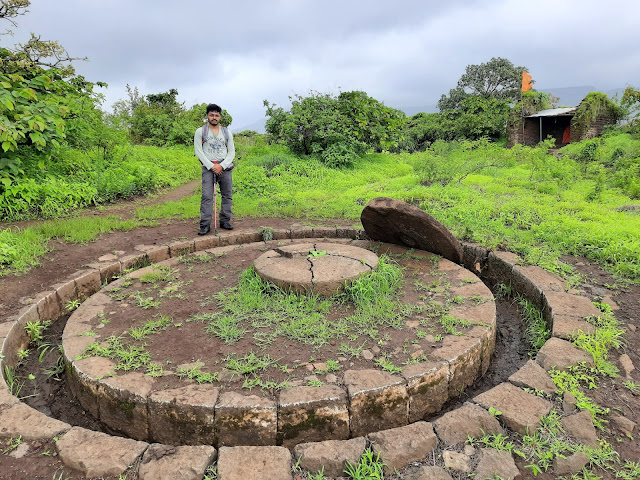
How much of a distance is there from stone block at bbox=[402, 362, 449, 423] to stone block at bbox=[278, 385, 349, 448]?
0.44 metres

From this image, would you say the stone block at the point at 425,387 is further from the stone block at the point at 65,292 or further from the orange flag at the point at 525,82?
the orange flag at the point at 525,82

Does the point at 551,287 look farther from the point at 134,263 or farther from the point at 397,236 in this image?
the point at 134,263

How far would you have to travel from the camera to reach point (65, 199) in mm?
6949

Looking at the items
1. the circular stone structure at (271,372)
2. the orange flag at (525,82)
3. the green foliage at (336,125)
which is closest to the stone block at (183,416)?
the circular stone structure at (271,372)

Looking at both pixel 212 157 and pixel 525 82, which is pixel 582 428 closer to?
pixel 212 157

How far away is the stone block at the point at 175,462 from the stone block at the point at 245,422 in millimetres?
229

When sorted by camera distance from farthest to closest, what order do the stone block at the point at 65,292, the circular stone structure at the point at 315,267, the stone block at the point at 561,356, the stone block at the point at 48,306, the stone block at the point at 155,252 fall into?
1. the stone block at the point at 155,252
2. the stone block at the point at 65,292
3. the stone block at the point at 48,306
4. the circular stone structure at the point at 315,267
5. the stone block at the point at 561,356

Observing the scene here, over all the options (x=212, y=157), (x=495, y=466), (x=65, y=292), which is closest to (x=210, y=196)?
(x=212, y=157)

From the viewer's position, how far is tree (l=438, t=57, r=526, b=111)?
29.6 metres

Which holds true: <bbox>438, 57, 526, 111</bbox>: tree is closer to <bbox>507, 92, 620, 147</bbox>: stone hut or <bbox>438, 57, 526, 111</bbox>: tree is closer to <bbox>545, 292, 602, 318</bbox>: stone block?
<bbox>507, 92, 620, 147</bbox>: stone hut

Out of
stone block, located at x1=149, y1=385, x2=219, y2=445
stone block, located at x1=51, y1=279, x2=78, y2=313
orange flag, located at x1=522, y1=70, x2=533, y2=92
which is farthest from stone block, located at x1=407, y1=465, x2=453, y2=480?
orange flag, located at x1=522, y1=70, x2=533, y2=92

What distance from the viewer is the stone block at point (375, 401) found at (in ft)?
7.63

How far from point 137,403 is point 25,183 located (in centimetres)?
573

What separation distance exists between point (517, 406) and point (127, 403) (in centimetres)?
222
